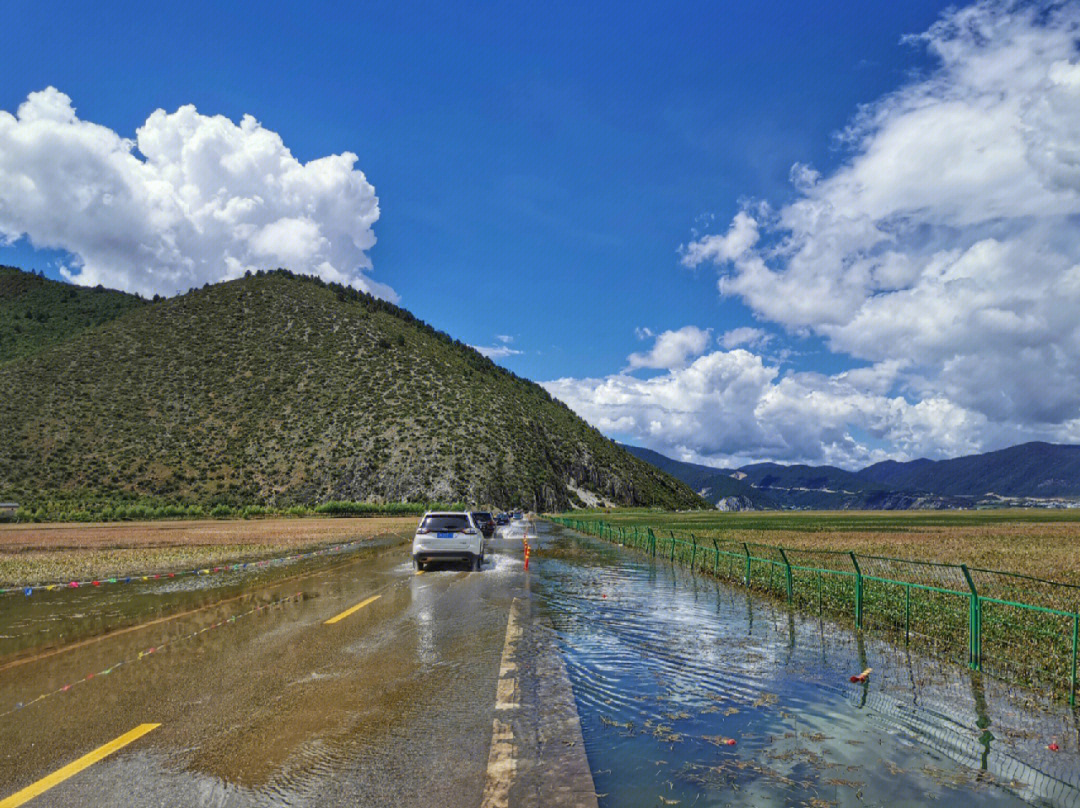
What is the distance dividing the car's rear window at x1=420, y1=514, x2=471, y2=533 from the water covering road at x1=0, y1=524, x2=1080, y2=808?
8.48 m

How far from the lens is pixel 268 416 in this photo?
3526 inches

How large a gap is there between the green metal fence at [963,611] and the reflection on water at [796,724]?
0.68 meters

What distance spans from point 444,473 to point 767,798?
277 feet

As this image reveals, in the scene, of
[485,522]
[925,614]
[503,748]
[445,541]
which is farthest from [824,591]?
[485,522]

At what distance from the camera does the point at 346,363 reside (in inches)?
4075

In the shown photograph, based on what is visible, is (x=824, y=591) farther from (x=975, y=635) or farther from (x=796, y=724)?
(x=796, y=724)

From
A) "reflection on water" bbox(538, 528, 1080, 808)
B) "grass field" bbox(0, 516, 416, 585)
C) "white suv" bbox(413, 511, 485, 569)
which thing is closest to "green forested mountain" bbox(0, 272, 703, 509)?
"grass field" bbox(0, 516, 416, 585)

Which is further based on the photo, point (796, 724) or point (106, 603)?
point (106, 603)

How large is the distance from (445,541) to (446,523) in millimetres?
922

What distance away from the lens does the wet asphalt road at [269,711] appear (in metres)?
4.66

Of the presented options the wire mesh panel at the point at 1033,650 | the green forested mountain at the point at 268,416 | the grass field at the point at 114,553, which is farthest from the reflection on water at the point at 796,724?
the green forested mountain at the point at 268,416

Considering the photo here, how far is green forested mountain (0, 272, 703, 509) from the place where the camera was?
7825cm


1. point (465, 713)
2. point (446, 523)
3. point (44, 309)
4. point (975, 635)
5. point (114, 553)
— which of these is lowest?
point (114, 553)

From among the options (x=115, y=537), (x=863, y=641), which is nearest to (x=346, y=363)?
(x=115, y=537)
